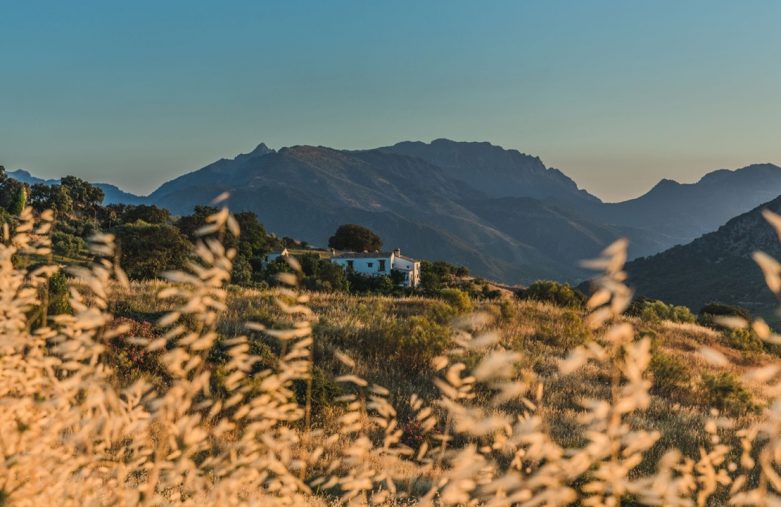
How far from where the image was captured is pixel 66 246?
1441 inches

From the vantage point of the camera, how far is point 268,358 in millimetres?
10672

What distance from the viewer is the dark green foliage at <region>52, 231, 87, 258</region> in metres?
35.8

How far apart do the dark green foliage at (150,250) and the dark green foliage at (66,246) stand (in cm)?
426

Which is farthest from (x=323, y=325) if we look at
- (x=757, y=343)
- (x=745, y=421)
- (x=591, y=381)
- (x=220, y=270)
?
(x=757, y=343)

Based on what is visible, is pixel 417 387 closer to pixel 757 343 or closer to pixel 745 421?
pixel 745 421

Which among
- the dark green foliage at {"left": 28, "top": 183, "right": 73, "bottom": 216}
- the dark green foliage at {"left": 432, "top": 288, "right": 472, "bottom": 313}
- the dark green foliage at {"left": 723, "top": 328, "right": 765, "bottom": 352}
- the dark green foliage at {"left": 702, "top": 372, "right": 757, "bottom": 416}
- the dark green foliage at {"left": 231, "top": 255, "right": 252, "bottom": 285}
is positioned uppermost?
the dark green foliage at {"left": 28, "top": 183, "right": 73, "bottom": 216}

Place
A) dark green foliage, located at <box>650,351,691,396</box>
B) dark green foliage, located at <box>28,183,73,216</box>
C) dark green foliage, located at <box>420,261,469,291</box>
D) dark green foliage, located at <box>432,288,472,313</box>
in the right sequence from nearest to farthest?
dark green foliage, located at <box>650,351,691,396</box> → dark green foliage, located at <box>432,288,472,313</box> → dark green foliage, located at <box>28,183,73,216</box> → dark green foliage, located at <box>420,261,469,291</box>

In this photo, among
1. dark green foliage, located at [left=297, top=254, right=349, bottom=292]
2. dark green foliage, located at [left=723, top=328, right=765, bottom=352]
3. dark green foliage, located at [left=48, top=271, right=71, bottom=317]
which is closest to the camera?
dark green foliage, located at [left=48, top=271, right=71, bottom=317]

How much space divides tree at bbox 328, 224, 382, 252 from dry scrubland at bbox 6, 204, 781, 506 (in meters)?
71.0

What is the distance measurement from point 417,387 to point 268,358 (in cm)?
301

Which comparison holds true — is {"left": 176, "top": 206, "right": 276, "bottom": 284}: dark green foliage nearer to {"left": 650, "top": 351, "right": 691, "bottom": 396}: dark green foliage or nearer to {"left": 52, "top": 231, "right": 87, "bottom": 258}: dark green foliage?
{"left": 52, "top": 231, "right": 87, "bottom": 258}: dark green foliage

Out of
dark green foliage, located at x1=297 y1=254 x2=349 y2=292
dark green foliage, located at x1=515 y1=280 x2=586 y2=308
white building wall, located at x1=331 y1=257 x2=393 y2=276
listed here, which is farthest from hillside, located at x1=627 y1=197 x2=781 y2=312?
dark green foliage, located at x1=515 y1=280 x2=586 y2=308

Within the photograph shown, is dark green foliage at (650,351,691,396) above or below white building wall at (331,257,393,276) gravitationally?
below

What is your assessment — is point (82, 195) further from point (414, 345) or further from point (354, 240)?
point (414, 345)
